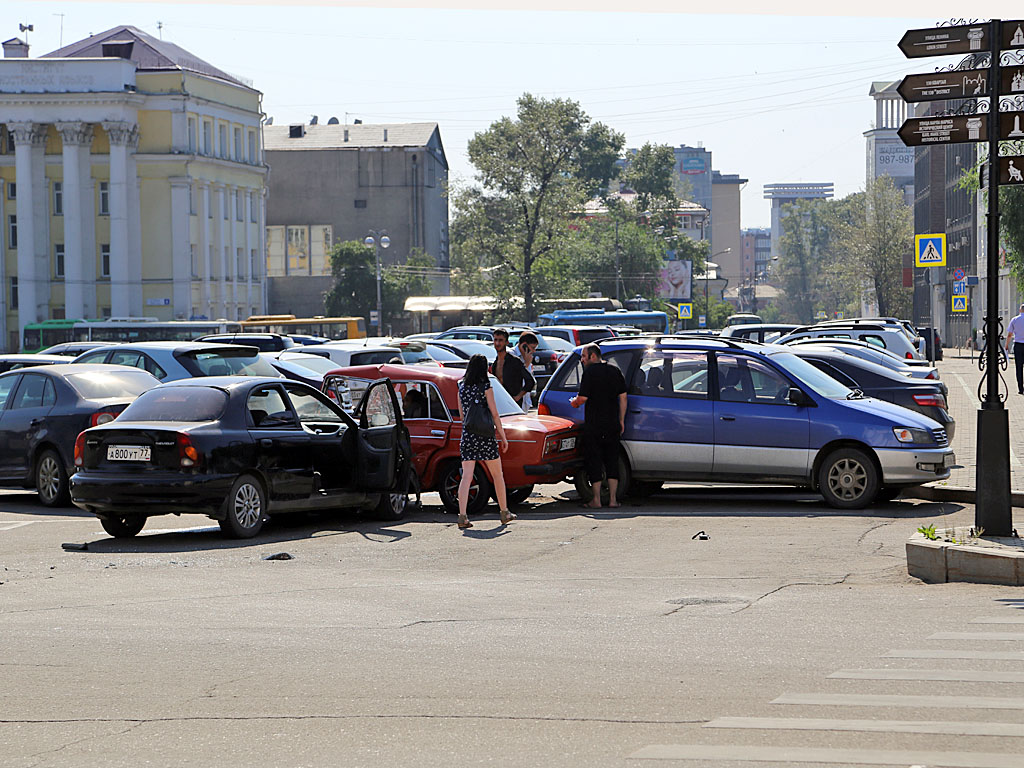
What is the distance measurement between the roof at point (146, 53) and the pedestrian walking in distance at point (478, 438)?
76786 mm

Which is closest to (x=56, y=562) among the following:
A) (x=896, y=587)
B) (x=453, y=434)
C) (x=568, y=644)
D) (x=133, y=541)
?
(x=133, y=541)

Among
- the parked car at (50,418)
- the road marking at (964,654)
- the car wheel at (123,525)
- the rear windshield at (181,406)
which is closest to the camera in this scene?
the road marking at (964,654)

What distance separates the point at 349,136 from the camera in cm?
12494

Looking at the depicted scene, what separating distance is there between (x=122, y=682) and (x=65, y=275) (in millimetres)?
82434

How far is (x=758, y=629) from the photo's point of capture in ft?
28.0

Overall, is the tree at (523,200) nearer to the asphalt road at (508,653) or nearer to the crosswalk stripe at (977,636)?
the asphalt road at (508,653)

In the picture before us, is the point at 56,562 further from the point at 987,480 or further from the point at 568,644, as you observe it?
the point at 987,480

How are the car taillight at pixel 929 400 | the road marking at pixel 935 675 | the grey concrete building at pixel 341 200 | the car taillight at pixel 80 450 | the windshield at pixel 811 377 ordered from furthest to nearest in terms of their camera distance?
the grey concrete building at pixel 341 200, the car taillight at pixel 929 400, the windshield at pixel 811 377, the car taillight at pixel 80 450, the road marking at pixel 935 675

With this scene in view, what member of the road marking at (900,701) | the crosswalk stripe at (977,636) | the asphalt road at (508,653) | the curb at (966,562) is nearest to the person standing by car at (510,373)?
the asphalt road at (508,653)

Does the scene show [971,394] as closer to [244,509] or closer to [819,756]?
Result: [244,509]

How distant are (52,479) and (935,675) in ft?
39.2

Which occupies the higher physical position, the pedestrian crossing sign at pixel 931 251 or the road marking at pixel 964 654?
the pedestrian crossing sign at pixel 931 251

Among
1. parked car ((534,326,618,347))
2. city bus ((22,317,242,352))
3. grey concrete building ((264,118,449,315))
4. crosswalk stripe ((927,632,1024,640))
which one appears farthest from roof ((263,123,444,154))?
crosswalk stripe ((927,632,1024,640))

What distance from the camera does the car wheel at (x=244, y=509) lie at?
43.4 feet
